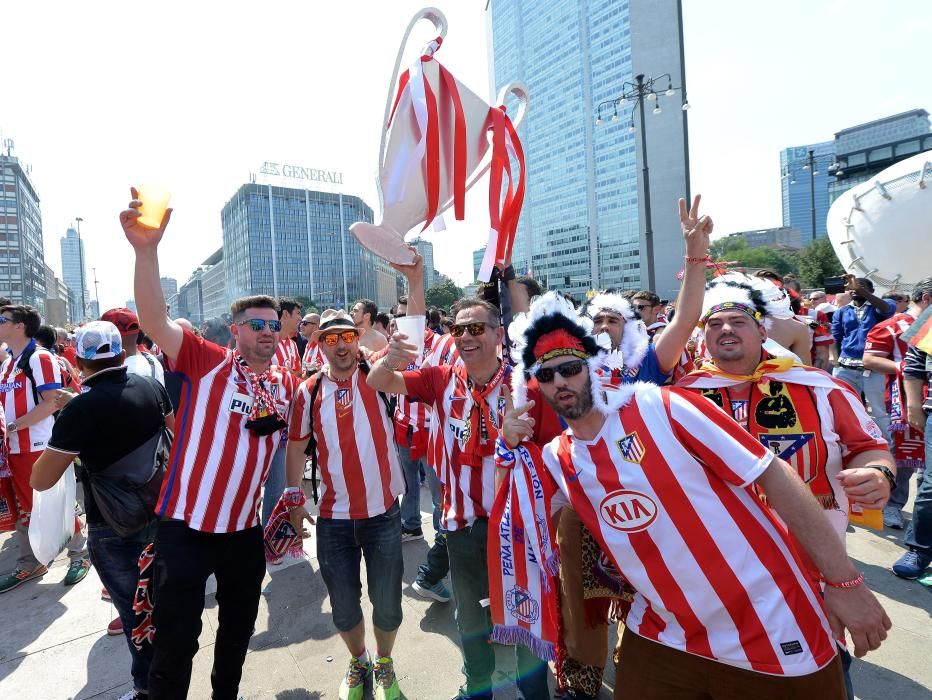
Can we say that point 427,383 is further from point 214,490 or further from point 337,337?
point 214,490

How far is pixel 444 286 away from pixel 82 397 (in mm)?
78948

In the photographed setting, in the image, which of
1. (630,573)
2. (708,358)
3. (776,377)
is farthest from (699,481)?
(708,358)

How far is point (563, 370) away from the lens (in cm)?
183

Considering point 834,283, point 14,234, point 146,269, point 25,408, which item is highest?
point 14,234

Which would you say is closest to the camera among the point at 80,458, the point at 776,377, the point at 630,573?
the point at 630,573

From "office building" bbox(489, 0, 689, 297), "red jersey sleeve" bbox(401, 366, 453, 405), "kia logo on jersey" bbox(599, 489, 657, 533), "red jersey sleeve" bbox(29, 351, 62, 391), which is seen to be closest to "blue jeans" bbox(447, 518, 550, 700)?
"red jersey sleeve" bbox(401, 366, 453, 405)

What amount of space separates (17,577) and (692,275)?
5.97 metres

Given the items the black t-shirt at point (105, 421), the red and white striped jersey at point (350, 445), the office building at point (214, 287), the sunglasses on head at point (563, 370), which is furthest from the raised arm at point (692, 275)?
the office building at point (214, 287)

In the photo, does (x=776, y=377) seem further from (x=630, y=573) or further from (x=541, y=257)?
(x=541, y=257)

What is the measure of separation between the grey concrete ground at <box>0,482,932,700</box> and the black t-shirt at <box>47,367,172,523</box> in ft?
4.09

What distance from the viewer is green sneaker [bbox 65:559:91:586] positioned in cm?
A: 429

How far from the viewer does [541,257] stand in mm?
72000

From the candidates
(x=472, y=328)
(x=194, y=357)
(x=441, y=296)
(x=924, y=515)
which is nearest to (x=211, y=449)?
(x=194, y=357)

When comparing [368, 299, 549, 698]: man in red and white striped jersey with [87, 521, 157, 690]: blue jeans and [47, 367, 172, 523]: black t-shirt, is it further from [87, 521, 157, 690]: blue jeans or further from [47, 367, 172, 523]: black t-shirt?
[87, 521, 157, 690]: blue jeans
